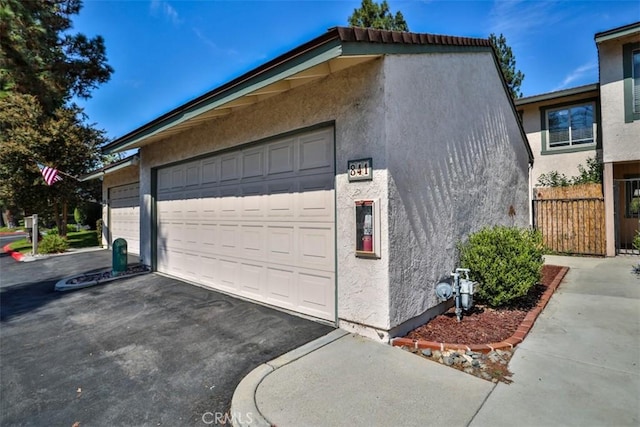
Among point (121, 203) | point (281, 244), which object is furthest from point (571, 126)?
point (121, 203)

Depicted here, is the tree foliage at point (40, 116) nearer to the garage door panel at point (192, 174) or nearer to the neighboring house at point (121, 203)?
the neighboring house at point (121, 203)

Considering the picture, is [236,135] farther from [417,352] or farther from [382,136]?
[417,352]

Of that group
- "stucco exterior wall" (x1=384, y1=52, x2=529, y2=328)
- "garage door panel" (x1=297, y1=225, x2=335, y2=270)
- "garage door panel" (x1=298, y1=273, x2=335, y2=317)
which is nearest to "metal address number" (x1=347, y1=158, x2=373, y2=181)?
"stucco exterior wall" (x1=384, y1=52, x2=529, y2=328)

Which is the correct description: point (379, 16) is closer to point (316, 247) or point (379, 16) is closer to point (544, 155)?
point (544, 155)

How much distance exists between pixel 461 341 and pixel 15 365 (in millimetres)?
5315

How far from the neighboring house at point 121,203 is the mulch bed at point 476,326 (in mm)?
10391

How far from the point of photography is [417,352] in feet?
12.3

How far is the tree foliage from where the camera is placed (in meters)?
14.2

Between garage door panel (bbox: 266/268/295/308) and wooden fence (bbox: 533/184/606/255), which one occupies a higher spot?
wooden fence (bbox: 533/184/606/255)

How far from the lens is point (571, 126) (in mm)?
11812

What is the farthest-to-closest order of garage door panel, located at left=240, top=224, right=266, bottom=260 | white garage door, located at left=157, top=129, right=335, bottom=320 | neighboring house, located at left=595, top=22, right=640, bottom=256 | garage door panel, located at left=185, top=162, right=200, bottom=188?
neighboring house, located at left=595, top=22, right=640, bottom=256 → garage door panel, located at left=185, top=162, right=200, bottom=188 → garage door panel, located at left=240, top=224, right=266, bottom=260 → white garage door, located at left=157, top=129, right=335, bottom=320

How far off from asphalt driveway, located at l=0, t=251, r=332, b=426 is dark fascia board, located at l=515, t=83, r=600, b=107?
12.3 m

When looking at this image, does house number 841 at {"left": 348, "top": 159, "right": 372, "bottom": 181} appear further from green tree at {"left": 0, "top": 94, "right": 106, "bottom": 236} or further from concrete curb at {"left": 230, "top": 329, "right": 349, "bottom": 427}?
green tree at {"left": 0, "top": 94, "right": 106, "bottom": 236}

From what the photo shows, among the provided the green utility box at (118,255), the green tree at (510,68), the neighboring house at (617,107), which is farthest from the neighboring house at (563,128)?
the green utility box at (118,255)
